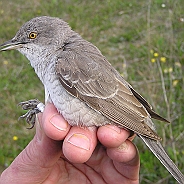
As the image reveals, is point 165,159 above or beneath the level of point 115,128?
beneath

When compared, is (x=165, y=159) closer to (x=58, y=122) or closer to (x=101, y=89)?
(x=101, y=89)

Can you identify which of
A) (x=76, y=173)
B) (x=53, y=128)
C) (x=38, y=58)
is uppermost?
(x=38, y=58)

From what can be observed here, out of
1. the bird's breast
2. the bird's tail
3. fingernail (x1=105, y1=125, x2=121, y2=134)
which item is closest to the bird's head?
the bird's breast

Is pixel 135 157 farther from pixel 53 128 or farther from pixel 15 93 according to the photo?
pixel 15 93

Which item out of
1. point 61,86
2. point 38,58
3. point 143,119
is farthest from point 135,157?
point 38,58

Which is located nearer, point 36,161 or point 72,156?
point 72,156

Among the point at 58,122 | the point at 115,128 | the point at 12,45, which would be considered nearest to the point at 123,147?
the point at 115,128
